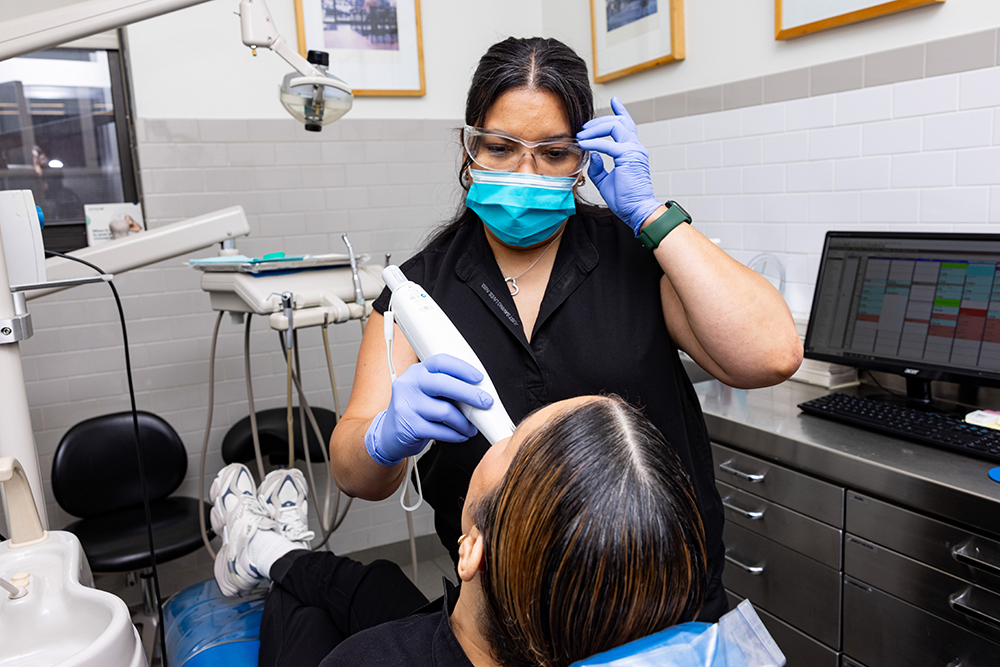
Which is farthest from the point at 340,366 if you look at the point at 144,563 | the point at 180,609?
the point at 180,609

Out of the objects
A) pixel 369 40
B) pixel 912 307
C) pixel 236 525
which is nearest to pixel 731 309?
pixel 912 307

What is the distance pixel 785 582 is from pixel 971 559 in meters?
0.55

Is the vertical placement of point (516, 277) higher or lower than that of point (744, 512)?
higher

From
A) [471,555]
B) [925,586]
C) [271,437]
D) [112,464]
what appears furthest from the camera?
[271,437]

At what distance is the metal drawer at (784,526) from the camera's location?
5.97 ft

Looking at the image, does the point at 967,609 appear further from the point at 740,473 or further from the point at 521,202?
the point at 521,202

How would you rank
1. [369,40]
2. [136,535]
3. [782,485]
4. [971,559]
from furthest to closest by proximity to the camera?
[369,40] < [136,535] < [782,485] < [971,559]

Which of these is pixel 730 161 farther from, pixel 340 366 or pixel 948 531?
pixel 340 366

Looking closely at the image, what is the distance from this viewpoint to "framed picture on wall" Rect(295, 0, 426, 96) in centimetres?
299

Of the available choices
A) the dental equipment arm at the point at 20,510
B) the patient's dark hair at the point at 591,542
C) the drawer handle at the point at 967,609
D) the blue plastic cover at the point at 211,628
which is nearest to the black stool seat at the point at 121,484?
the blue plastic cover at the point at 211,628

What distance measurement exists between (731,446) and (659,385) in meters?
0.93

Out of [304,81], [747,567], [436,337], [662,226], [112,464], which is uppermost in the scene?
[304,81]

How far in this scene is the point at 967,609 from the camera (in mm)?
1518

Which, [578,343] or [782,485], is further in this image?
[782,485]
